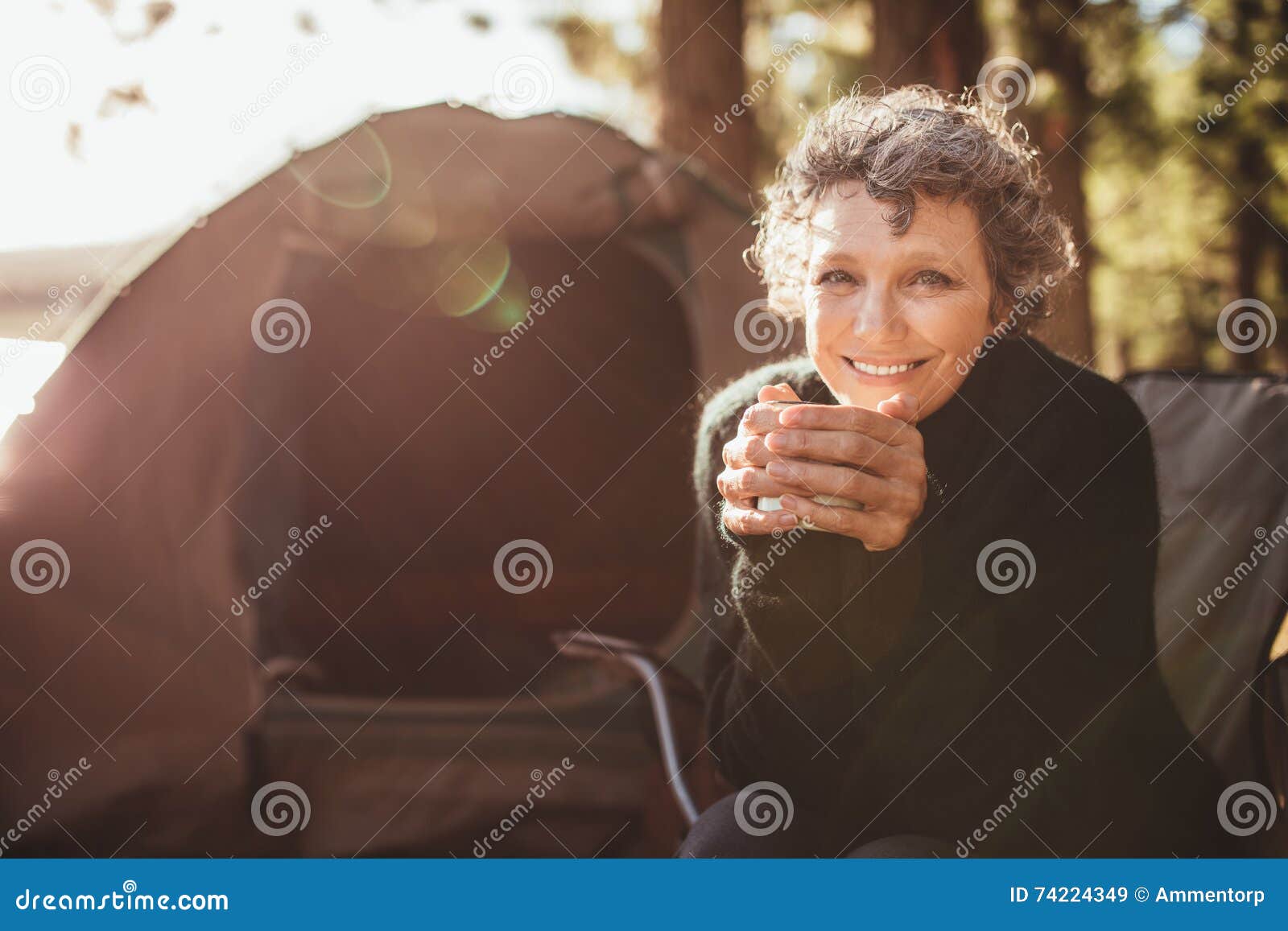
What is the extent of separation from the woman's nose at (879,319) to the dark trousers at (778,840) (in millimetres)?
688

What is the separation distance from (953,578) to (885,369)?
1.00 feet

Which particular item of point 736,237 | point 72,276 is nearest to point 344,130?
point 736,237

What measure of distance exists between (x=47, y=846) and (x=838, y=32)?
667 cm

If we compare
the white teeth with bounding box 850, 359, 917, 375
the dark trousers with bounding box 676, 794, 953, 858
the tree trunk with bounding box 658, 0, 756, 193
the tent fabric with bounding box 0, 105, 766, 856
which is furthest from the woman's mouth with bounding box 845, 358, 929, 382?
the tree trunk with bounding box 658, 0, 756, 193

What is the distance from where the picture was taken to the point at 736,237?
8.94 ft

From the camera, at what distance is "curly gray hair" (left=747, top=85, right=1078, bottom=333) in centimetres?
128

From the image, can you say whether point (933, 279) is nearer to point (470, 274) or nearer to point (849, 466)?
point (849, 466)

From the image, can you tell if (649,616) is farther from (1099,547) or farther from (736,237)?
(1099,547)

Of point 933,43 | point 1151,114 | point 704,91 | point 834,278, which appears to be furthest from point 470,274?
point 1151,114

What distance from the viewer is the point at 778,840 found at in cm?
138

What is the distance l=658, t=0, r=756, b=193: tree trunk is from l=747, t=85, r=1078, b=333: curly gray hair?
2.39m

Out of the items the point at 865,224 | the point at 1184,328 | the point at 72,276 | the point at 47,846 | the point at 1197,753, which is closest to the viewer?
the point at 865,224

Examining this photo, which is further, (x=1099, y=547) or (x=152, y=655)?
(x=152, y=655)

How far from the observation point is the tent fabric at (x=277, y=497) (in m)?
2.35
